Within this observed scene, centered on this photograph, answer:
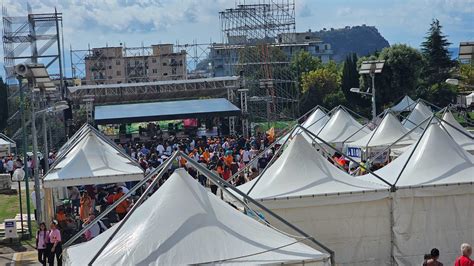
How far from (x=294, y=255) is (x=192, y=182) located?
5.85ft

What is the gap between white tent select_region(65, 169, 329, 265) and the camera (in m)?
9.42

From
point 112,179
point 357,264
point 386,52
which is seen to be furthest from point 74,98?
point 357,264

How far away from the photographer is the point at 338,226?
14.2 metres

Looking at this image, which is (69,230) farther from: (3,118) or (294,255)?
(3,118)

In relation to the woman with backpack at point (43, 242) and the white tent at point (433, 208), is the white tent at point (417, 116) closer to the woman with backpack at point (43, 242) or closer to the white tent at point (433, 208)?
the white tent at point (433, 208)

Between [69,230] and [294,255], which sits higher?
[294,255]

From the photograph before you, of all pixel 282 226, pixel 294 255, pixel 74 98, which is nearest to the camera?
pixel 294 255

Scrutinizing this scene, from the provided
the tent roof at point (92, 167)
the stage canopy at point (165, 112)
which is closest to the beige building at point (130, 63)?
the stage canopy at point (165, 112)

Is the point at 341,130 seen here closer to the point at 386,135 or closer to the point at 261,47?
the point at 386,135

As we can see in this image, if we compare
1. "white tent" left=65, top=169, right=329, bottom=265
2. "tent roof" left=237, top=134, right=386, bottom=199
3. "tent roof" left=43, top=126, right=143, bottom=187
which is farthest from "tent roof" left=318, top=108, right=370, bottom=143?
"white tent" left=65, top=169, right=329, bottom=265

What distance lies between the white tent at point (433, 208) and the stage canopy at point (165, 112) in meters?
33.1

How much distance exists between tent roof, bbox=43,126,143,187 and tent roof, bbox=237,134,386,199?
16.7 ft

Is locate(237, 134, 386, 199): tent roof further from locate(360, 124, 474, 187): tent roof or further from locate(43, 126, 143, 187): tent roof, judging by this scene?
locate(43, 126, 143, 187): tent roof

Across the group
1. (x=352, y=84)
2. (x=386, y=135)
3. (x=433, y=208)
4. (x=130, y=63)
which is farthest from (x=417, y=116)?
(x=130, y=63)
